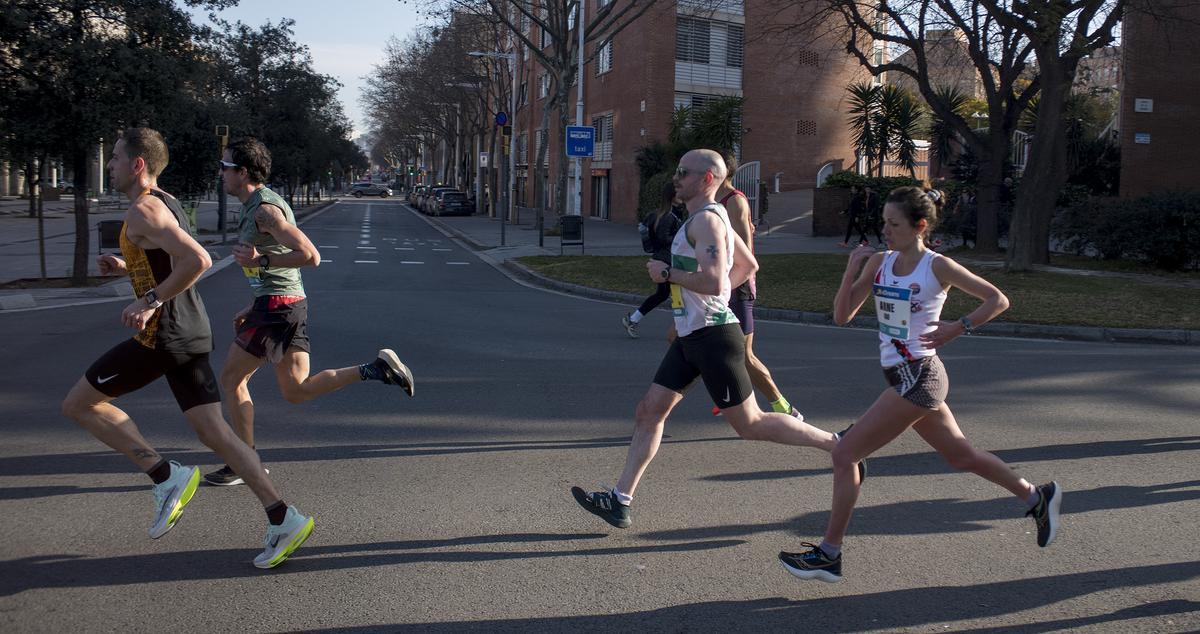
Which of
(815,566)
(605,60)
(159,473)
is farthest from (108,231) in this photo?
(605,60)

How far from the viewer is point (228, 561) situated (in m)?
4.51

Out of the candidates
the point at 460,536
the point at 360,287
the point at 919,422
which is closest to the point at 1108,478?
the point at 919,422

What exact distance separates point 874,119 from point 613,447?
28.6m

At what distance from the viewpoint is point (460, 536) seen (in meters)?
4.89

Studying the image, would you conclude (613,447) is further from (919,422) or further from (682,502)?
(919,422)

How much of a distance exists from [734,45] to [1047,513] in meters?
38.5

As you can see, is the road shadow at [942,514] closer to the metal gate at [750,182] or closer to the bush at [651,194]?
the metal gate at [750,182]

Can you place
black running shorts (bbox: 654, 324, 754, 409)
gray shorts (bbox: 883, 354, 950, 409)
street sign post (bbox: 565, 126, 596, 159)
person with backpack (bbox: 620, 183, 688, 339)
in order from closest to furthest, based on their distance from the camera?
1. gray shorts (bbox: 883, 354, 950, 409)
2. black running shorts (bbox: 654, 324, 754, 409)
3. person with backpack (bbox: 620, 183, 688, 339)
4. street sign post (bbox: 565, 126, 596, 159)

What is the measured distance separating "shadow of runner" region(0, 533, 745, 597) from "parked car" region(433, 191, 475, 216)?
48.5 metres

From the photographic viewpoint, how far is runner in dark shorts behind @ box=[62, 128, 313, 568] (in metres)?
4.43

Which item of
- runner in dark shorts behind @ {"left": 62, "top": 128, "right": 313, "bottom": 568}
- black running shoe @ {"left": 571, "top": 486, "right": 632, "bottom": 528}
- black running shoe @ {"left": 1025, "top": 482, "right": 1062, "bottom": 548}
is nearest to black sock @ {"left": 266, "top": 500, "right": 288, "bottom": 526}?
runner in dark shorts behind @ {"left": 62, "top": 128, "right": 313, "bottom": 568}

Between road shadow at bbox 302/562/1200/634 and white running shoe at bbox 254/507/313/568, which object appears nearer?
road shadow at bbox 302/562/1200/634

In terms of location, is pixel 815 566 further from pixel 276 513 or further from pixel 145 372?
pixel 145 372

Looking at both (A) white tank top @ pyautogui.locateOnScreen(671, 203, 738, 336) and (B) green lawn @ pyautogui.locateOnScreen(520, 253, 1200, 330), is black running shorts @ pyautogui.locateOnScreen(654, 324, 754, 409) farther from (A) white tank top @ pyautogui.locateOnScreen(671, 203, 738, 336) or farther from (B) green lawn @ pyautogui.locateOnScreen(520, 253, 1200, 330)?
(B) green lawn @ pyautogui.locateOnScreen(520, 253, 1200, 330)
